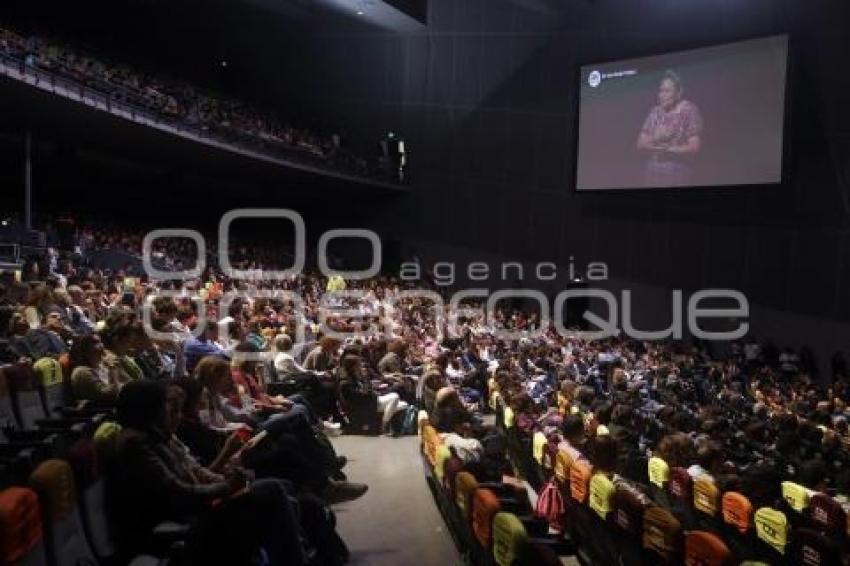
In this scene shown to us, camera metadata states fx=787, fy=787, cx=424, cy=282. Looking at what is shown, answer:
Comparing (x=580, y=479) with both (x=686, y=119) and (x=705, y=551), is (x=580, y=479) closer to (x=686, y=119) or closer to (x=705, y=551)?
(x=705, y=551)

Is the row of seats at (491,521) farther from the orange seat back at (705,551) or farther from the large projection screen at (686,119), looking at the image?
the large projection screen at (686,119)

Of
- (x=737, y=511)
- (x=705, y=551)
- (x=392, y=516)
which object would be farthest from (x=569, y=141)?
(x=705, y=551)

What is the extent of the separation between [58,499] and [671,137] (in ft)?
51.6

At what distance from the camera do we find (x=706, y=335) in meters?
16.6

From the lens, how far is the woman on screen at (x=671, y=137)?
637 inches

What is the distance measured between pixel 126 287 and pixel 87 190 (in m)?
10.1

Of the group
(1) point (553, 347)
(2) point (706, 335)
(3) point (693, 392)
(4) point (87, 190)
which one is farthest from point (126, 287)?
(2) point (706, 335)

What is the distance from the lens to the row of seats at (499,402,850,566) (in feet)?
11.4

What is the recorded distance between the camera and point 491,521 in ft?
11.1

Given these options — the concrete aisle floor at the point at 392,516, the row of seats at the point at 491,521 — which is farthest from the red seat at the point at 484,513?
the concrete aisle floor at the point at 392,516

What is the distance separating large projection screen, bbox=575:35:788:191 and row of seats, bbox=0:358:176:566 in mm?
14190

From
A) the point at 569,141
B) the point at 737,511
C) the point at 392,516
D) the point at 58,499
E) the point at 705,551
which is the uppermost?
the point at 569,141

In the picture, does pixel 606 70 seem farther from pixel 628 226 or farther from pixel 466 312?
pixel 466 312

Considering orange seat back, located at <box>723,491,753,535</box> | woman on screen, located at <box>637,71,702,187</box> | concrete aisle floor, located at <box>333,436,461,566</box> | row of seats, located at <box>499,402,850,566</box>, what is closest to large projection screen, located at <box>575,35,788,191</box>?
woman on screen, located at <box>637,71,702,187</box>
